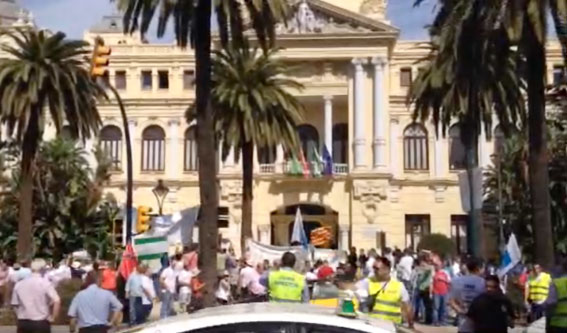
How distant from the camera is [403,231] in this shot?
6328 centimetres

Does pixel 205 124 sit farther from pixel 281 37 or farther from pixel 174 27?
pixel 281 37

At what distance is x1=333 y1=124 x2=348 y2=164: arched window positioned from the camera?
65188 mm

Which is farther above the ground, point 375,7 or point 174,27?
point 375,7

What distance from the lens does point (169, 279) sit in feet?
74.4

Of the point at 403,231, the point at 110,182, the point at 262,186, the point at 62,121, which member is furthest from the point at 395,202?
the point at 62,121

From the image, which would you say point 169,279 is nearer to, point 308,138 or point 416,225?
point 416,225

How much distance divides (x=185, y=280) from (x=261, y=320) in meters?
16.6

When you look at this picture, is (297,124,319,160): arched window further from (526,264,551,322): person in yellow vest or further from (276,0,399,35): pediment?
(526,264,551,322): person in yellow vest

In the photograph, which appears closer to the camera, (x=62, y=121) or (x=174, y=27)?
(x=174, y=27)

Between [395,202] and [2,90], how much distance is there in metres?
32.2

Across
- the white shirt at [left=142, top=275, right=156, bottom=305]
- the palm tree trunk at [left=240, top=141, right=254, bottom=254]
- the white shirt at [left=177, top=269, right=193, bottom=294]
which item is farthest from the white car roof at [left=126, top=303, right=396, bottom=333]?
the palm tree trunk at [left=240, top=141, right=254, bottom=254]

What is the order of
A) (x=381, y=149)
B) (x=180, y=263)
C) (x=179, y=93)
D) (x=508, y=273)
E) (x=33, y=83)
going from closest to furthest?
(x=180, y=263) → (x=508, y=273) → (x=33, y=83) → (x=381, y=149) → (x=179, y=93)

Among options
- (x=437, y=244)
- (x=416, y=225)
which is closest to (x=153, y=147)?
(x=416, y=225)

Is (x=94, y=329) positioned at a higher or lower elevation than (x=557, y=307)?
lower
